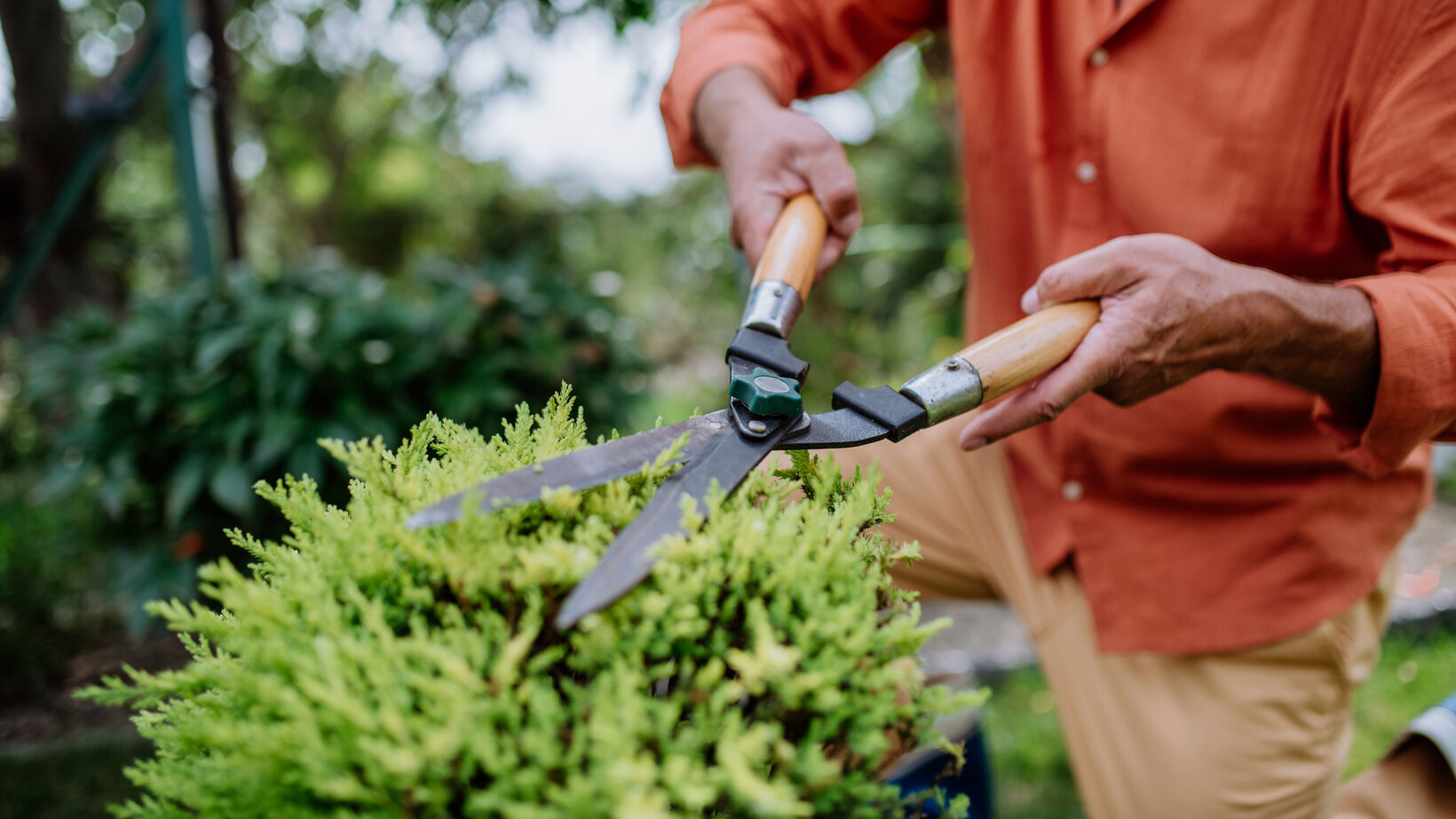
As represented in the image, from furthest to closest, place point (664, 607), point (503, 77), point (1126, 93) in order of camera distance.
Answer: point (503, 77)
point (1126, 93)
point (664, 607)

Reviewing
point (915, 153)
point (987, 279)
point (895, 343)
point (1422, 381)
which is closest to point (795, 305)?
point (987, 279)

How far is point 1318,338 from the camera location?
135 cm

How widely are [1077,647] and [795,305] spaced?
1.23 m

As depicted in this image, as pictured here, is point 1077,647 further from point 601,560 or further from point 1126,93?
point 601,560

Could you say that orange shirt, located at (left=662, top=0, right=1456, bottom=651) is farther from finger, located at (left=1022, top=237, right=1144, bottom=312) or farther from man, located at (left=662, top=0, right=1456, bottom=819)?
finger, located at (left=1022, top=237, right=1144, bottom=312)

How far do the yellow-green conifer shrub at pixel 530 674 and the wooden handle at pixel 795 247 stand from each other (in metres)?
0.60

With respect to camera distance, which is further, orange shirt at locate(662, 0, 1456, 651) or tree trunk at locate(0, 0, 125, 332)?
tree trunk at locate(0, 0, 125, 332)

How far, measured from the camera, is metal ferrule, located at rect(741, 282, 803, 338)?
1401 mm

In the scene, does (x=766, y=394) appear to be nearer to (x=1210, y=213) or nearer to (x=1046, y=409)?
(x=1046, y=409)

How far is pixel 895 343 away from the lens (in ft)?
18.0

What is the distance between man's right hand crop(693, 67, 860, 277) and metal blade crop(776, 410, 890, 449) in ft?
1.52

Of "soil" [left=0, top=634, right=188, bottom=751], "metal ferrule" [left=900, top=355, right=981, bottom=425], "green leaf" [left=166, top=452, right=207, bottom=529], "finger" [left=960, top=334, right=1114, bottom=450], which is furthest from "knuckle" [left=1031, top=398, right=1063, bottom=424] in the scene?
"soil" [left=0, top=634, right=188, bottom=751]

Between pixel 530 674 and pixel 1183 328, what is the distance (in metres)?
1.15

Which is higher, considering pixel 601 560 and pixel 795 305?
pixel 795 305
